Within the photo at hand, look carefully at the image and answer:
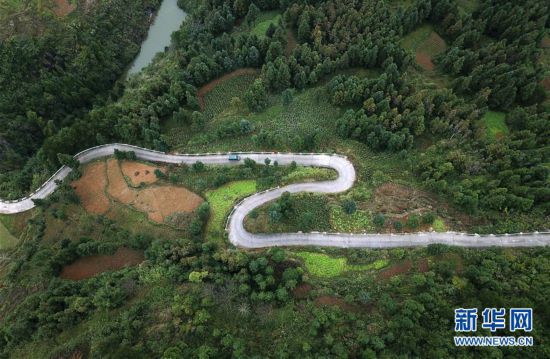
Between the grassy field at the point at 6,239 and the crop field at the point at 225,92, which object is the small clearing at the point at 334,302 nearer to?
the crop field at the point at 225,92

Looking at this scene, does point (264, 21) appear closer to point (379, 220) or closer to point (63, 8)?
point (63, 8)

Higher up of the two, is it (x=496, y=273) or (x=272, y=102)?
(x=272, y=102)

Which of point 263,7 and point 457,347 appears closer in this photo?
point 457,347

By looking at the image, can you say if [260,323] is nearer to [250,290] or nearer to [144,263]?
[250,290]

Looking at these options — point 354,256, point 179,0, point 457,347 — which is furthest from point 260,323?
point 179,0

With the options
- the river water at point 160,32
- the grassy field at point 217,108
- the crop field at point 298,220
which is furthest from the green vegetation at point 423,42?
the river water at point 160,32

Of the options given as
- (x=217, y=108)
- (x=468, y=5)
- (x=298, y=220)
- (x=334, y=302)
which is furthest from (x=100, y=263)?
(x=468, y=5)
